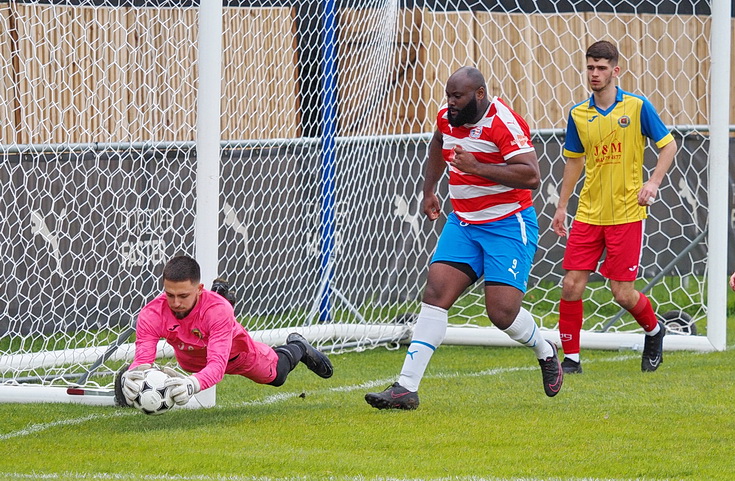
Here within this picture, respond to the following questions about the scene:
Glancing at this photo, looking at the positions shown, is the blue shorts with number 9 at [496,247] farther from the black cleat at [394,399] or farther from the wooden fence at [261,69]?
the wooden fence at [261,69]

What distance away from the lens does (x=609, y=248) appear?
7.74 metres

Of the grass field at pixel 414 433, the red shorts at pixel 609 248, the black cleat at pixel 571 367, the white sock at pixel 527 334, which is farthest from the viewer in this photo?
the black cleat at pixel 571 367

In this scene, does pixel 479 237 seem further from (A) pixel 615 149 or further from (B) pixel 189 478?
(B) pixel 189 478

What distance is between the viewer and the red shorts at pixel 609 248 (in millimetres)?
7676

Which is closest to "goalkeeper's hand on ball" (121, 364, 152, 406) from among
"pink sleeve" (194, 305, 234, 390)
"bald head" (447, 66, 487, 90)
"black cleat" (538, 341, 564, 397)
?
"pink sleeve" (194, 305, 234, 390)

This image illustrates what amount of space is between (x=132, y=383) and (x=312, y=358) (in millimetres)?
1679

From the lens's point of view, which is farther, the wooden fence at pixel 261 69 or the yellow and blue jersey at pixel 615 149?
the wooden fence at pixel 261 69

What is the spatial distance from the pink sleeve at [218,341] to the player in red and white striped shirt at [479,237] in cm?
83

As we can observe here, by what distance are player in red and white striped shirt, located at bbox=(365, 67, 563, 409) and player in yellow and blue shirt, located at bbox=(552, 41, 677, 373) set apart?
1.24 m

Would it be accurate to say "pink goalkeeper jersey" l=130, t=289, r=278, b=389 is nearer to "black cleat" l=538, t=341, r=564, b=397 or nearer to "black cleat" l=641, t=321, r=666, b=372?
"black cleat" l=538, t=341, r=564, b=397

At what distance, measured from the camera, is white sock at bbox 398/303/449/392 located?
647 cm

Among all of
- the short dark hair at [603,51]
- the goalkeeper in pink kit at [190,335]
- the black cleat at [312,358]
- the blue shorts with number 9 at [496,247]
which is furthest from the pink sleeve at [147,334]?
the short dark hair at [603,51]

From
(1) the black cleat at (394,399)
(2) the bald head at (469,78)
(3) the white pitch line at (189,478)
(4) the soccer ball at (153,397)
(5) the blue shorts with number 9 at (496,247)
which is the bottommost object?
(1) the black cleat at (394,399)

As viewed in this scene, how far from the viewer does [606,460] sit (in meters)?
5.16
